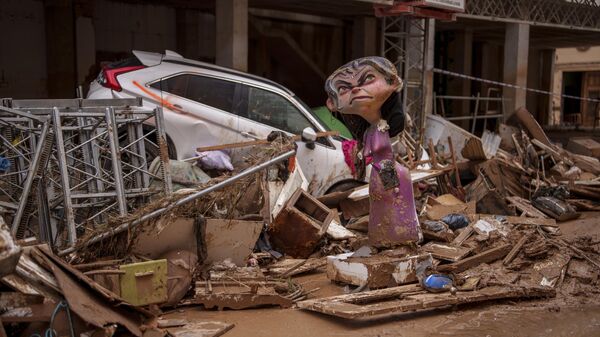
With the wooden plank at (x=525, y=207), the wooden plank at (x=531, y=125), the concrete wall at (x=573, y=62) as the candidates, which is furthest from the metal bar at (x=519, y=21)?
the concrete wall at (x=573, y=62)

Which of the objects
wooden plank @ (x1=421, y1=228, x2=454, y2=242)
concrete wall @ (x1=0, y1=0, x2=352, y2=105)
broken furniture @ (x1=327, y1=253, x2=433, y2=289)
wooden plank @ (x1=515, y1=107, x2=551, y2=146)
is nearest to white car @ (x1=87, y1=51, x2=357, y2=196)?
wooden plank @ (x1=421, y1=228, x2=454, y2=242)

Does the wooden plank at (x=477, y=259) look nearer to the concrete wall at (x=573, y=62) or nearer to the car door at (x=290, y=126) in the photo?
the car door at (x=290, y=126)

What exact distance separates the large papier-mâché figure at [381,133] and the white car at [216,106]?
107 inches

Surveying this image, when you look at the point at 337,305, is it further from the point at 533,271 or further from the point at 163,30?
the point at 163,30

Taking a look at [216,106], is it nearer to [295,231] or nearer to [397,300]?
[295,231]

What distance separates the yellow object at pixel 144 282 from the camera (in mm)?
5820

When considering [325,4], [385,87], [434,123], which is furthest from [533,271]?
[325,4]

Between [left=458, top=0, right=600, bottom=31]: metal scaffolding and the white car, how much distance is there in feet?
25.2

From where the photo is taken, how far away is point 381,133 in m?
7.43

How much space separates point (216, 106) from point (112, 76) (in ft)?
5.05

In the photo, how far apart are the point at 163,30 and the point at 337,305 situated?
12.8 metres

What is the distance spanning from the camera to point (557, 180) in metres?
12.9

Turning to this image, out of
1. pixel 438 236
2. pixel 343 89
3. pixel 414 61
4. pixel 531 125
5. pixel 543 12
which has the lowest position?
pixel 438 236

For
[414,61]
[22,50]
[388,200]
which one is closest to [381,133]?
[388,200]
